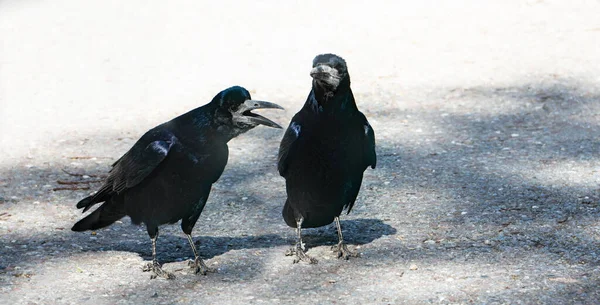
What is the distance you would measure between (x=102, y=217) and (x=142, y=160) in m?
0.63

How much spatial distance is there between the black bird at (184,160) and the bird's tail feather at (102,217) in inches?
9.8

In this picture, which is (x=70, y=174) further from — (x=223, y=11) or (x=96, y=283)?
(x=223, y=11)

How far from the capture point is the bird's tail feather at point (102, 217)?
5301 millimetres

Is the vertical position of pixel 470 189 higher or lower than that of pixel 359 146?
lower

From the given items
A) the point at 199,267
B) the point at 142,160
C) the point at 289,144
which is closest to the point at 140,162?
the point at 142,160

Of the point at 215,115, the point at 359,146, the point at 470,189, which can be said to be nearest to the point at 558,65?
the point at 470,189

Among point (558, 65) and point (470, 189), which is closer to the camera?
point (470, 189)

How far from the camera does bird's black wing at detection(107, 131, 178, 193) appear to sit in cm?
485

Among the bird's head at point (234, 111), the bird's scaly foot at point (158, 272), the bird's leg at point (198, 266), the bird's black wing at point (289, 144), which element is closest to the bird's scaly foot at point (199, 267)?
the bird's leg at point (198, 266)

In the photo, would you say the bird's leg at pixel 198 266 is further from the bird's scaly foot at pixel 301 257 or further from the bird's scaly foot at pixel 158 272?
the bird's scaly foot at pixel 301 257

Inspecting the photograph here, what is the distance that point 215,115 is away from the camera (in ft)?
15.9

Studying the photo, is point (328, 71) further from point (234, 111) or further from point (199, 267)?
point (199, 267)

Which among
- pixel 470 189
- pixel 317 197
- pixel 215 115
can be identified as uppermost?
pixel 215 115

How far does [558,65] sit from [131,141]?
184 inches
